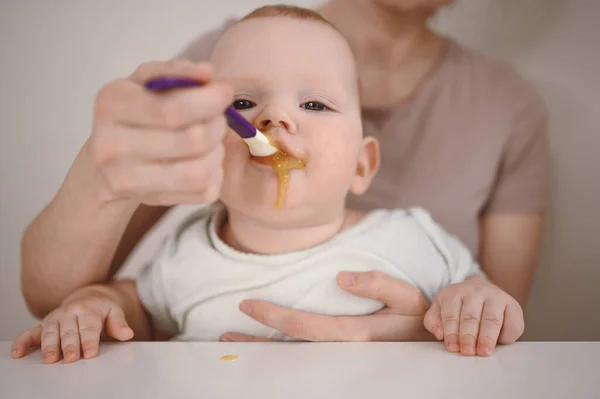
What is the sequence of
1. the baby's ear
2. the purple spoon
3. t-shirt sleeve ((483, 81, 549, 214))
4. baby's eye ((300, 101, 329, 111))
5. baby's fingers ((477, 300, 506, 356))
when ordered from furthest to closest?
t-shirt sleeve ((483, 81, 549, 214)) → the baby's ear → baby's eye ((300, 101, 329, 111)) → baby's fingers ((477, 300, 506, 356)) → the purple spoon

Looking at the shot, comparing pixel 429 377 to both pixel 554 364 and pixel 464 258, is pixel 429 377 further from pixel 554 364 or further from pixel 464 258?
pixel 464 258

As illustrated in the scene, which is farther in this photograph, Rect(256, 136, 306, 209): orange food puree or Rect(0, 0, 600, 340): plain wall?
Rect(0, 0, 600, 340): plain wall

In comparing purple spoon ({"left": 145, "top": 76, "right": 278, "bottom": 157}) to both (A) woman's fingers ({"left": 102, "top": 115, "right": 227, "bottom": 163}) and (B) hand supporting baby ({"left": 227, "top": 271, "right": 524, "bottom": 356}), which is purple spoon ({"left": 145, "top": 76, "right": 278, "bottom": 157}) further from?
(B) hand supporting baby ({"left": 227, "top": 271, "right": 524, "bottom": 356})

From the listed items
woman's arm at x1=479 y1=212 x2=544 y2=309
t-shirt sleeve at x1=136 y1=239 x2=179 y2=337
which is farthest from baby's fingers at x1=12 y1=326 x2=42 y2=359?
woman's arm at x1=479 y1=212 x2=544 y2=309

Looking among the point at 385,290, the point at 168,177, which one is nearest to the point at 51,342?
the point at 168,177

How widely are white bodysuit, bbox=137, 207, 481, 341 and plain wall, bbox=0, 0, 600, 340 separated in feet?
0.76

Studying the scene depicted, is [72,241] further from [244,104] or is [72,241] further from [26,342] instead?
[244,104]

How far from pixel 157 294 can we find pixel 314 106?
Result: 1.06 feet

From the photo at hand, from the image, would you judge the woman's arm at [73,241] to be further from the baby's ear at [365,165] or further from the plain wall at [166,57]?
the baby's ear at [365,165]

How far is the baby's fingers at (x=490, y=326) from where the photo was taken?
0.55m

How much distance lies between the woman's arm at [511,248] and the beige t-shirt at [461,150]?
2 centimetres

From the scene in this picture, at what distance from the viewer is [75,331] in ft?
1.93

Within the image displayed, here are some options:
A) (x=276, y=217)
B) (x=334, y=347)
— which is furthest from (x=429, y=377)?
(x=276, y=217)

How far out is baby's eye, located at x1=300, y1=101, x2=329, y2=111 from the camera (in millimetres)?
669
